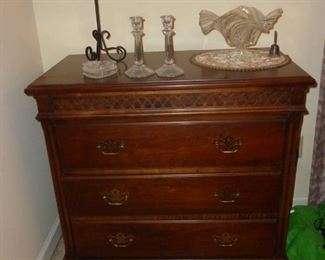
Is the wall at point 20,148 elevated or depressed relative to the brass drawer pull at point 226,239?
elevated

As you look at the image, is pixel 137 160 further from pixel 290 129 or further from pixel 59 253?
pixel 59 253

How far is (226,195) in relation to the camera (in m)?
1.40

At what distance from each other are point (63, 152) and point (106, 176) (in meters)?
0.20

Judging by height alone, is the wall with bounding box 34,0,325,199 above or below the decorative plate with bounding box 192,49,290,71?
above

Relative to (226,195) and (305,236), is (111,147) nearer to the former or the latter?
(226,195)

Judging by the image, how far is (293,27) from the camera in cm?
163

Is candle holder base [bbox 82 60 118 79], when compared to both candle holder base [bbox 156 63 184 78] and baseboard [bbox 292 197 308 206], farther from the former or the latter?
baseboard [bbox 292 197 308 206]

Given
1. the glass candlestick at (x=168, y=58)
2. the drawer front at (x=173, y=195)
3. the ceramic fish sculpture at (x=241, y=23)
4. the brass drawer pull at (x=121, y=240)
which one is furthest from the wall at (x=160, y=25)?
the brass drawer pull at (x=121, y=240)

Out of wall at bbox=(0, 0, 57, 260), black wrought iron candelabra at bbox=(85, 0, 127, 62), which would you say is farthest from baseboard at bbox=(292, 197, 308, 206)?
wall at bbox=(0, 0, 57, 260)

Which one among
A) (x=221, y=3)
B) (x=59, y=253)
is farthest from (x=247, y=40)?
(x=59, y=253)

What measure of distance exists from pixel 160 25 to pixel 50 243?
1.25 meters

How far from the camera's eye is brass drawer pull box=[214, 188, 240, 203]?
1.39m

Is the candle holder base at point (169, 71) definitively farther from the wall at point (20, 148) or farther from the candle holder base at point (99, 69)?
the wall at point (20, 148)

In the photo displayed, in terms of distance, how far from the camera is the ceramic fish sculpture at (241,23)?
1326 millimetres
